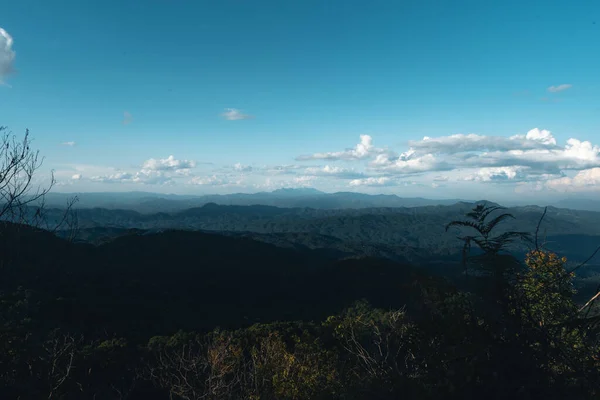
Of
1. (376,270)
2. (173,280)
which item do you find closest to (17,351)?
(173,280)

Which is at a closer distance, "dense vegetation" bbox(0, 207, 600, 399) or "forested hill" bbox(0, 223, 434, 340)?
"dense vegetation" bbox(0, 207, 600, 399)

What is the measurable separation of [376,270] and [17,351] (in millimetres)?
89610

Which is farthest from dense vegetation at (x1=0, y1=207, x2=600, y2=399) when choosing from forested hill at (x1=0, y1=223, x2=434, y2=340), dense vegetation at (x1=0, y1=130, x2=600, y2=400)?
forested hill at (x1=0, y1=223, x2=434, y2=340)

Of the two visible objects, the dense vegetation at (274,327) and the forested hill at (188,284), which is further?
the forested hill at (188,284)

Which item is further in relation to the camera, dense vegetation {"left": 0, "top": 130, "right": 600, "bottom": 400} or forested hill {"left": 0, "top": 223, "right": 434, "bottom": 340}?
forested hill {"left": 0, "top": 223, "right": 434, "bottom": 340}

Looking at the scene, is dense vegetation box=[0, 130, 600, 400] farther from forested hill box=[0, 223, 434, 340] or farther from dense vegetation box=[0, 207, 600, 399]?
forested hill box=[0, 223, 434, 340]

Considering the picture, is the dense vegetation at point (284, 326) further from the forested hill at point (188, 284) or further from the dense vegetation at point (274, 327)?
the forested hill at point (188, 284)

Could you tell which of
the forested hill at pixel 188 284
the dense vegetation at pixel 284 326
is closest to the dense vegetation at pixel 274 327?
the dense vegetation at pixel 284 326

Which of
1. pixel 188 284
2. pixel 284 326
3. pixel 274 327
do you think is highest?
pixel 274 327

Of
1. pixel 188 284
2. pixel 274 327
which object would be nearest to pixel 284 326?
pixel 274 327

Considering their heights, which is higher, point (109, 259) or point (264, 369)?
point (264, 369)

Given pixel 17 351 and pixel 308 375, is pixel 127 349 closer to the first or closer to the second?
pixel 17 351

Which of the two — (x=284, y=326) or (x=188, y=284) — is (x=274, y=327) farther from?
(x=188, y=284)

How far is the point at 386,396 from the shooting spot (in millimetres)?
5242
